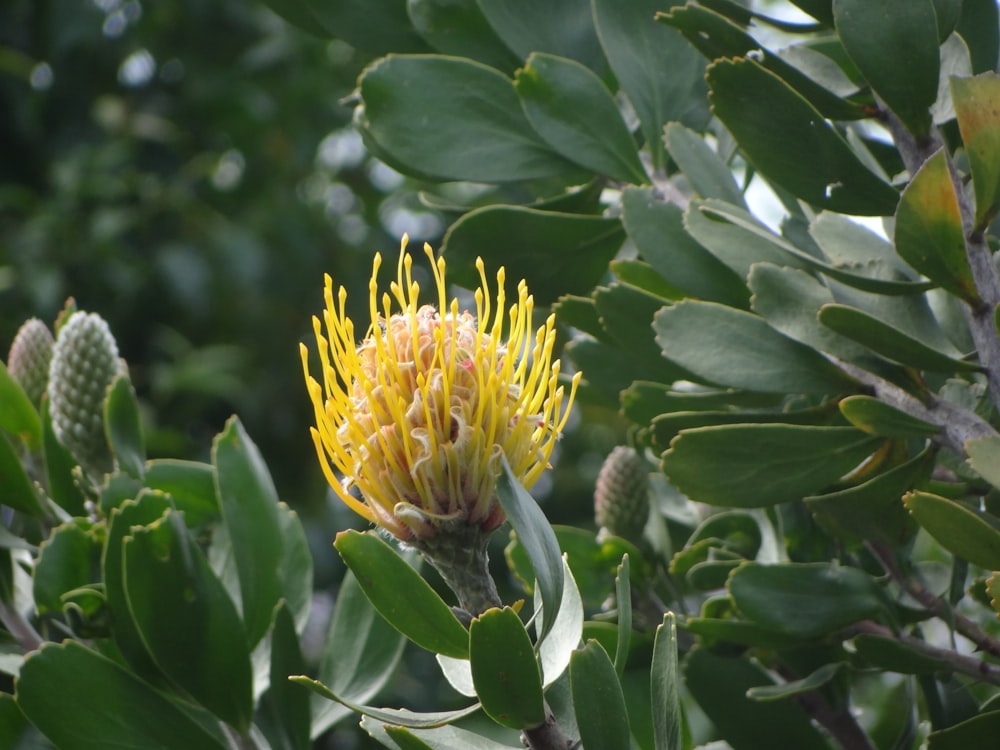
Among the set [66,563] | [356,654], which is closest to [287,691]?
[356,654]

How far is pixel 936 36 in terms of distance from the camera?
2.29ft

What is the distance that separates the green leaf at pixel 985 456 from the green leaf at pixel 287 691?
467 mm

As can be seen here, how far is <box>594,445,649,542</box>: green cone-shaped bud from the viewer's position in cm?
97

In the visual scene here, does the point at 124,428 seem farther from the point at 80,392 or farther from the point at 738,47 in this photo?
the point at 738,47

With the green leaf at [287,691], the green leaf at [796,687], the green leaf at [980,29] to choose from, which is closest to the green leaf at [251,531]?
the green leaf at [287,691]

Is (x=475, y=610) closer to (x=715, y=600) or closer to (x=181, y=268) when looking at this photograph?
(x=715, y=600)

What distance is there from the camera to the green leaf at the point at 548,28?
0.93m

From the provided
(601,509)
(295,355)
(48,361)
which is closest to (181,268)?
(295,355)

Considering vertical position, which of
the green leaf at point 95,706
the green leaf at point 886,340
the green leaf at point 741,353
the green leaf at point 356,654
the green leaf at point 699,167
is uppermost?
the green leaf at point 699,167

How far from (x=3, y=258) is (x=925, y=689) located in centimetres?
304

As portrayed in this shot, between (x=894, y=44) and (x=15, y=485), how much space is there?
2.29 feet

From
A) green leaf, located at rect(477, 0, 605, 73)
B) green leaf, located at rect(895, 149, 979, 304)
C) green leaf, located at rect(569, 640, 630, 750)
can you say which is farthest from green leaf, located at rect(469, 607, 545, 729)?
green leaf, located at rect(477, 0, 605, 73)

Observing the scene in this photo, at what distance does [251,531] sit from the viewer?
2.78 ft

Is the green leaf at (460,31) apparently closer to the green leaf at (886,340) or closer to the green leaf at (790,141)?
the green leaf at (790,141)
